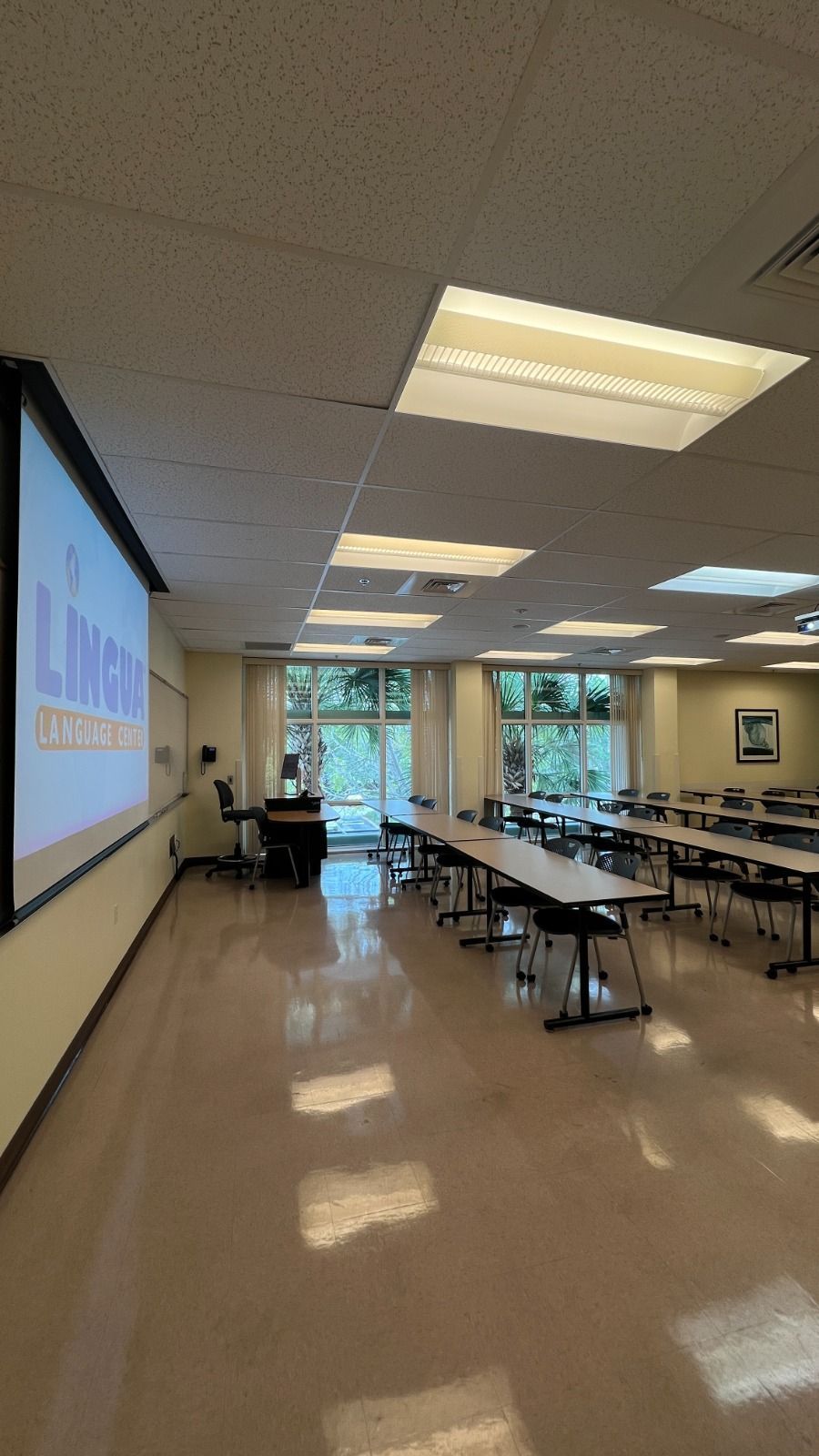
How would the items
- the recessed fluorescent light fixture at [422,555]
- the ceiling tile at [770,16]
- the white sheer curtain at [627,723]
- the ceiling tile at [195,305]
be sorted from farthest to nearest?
the white sheer curtain at [627,723] → the recessed fluorescent light fixture at [422,555] → the ceiling tile at [195,305] → the ceiling tile at [770,16]

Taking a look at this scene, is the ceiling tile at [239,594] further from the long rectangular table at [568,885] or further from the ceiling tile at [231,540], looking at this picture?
the long rectangular table at [568,885]

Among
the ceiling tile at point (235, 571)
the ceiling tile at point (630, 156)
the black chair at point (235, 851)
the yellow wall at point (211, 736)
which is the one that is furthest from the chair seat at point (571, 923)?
the yellow wall at point (211, 736)

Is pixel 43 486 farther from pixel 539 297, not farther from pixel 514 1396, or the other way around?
pixel 514 1396

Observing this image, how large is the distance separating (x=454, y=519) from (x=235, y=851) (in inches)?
231

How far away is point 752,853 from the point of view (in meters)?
4.61

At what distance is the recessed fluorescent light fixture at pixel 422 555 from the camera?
174 inches

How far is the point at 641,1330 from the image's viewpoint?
1.57m

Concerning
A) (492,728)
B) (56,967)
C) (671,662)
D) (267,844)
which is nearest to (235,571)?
(56,967)

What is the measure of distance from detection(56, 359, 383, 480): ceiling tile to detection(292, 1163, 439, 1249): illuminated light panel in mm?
2961

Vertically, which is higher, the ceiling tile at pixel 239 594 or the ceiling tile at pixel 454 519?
the ceiling tile at pixel 454 519

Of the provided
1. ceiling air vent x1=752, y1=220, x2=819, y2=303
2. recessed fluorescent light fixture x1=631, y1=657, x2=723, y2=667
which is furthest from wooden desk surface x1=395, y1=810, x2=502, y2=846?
recessed fluorescent light fixture x1=631, y1=657, x2=723, y2=667

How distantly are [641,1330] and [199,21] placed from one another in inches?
125

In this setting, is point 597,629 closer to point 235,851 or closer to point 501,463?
point 501,463

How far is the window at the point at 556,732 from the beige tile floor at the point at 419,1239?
6586mm
